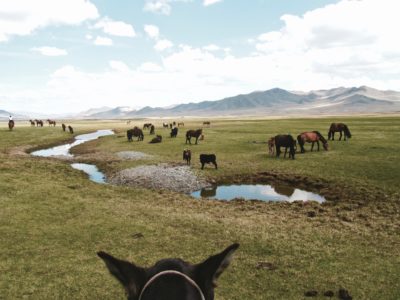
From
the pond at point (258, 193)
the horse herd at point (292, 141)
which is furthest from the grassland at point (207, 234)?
the horse herd at point (292, 141)

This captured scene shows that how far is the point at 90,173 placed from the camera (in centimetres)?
3228

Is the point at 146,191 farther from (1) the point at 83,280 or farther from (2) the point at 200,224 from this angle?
(1) the point at 83,280

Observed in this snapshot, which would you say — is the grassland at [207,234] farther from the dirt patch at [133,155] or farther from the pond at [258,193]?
the dirt patch at [133,155]

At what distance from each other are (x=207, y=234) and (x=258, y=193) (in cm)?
1034

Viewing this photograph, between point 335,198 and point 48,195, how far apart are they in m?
18.7

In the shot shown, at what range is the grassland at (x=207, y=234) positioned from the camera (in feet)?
35.6

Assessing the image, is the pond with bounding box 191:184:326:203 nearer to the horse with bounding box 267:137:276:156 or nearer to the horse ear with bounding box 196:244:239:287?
the horse with bounding box 267:137:276:156

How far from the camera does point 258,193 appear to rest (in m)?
24.5

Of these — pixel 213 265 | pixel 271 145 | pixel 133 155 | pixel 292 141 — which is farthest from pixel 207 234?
pixel 133 155

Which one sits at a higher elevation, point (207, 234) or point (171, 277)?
point (171, 277)

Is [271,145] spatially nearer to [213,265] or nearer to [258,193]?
→ [258,193]

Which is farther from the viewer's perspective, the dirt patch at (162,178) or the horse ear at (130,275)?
the dirt patch at (162,178)

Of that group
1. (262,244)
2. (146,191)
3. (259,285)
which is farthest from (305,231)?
(146,191)

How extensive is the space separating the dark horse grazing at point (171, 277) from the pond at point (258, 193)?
65.4 feet
